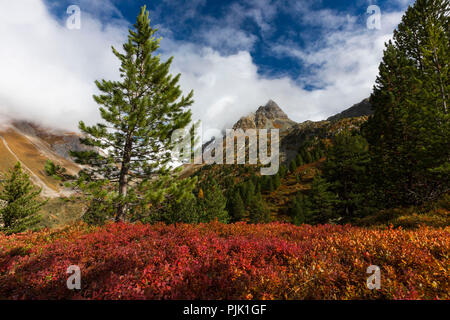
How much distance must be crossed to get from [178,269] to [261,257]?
178 centimetres

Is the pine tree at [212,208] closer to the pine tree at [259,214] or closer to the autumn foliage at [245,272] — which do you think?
the pine tree at [259,214]

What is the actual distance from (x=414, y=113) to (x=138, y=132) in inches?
718

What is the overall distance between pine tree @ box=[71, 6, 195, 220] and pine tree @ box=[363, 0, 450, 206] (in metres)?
15.0

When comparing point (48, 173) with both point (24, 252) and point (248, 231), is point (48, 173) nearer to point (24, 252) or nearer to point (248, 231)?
point (24, 252)

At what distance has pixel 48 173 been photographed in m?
10.3

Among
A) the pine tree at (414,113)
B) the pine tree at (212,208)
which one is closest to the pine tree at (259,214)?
the pine tree at (212,208)

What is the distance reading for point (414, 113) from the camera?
1297 cm

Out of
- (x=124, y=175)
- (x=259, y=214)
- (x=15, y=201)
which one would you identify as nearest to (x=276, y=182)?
(x=259, y=214)

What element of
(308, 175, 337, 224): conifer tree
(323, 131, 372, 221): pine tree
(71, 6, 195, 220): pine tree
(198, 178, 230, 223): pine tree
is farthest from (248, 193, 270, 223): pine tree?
(71, 6, 195, 220): pine tree

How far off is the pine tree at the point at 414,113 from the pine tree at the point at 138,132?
15044 millimetres

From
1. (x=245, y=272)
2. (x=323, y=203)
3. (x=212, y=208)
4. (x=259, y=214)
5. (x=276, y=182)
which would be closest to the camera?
(x=245, y=272)

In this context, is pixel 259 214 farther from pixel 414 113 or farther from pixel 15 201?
pixel 15 201

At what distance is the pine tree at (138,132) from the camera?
10523 millimetres
